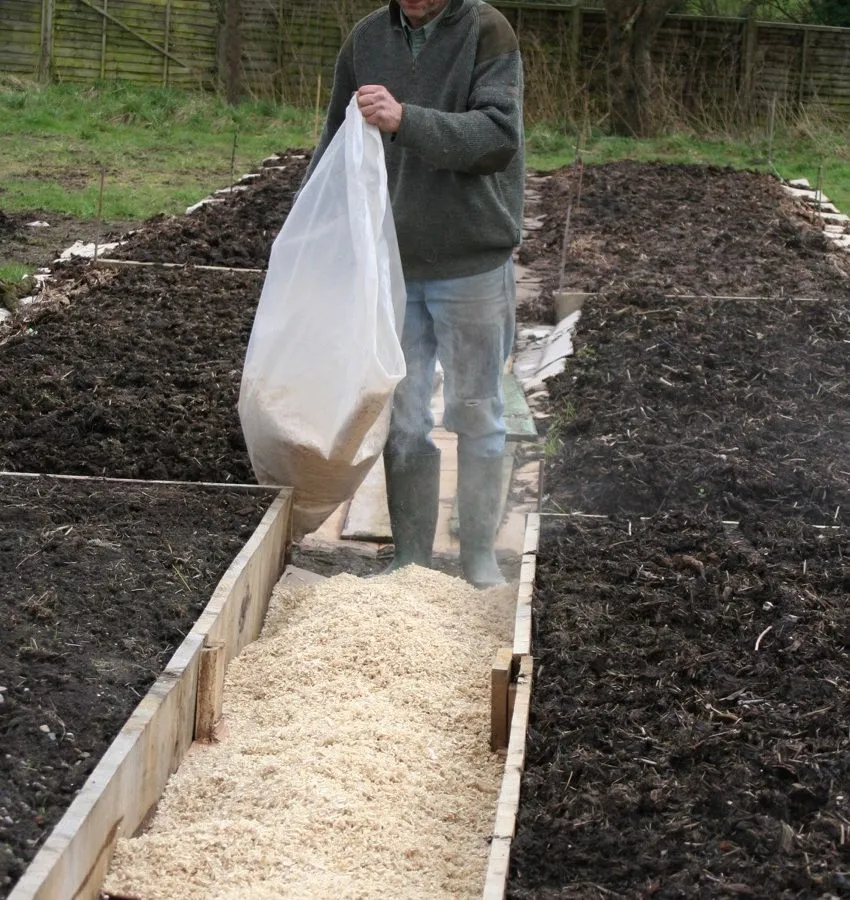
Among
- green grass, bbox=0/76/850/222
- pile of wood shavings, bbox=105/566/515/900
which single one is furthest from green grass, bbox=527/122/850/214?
pile of wood shavings, bbox=105/566/515/900

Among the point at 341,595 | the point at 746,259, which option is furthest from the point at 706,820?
the point at 746,259

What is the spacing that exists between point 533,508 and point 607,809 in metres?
2.54

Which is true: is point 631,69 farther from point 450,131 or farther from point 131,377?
point 450,131

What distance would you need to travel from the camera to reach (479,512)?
4633 mm

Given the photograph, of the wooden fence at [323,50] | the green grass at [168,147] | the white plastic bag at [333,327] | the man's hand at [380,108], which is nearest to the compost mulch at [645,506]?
the white plastic bag at [333,327]

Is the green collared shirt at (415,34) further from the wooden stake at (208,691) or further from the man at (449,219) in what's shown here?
the wooden stake at (208,691)

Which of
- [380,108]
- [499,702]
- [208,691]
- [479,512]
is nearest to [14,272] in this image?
[479,512]

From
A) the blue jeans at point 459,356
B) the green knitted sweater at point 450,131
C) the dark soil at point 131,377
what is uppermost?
the green knitted sweater at point 450,131

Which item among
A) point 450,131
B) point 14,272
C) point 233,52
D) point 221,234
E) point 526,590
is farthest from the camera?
point 233,52

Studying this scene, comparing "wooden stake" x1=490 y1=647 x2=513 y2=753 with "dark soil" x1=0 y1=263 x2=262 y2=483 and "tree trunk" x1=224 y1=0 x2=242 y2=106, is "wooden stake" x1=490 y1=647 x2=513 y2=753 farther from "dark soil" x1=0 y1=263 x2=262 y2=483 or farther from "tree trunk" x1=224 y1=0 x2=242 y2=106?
"tree trunk" x1=224 y1=0 x2=242 y2=106

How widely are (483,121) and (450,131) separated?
108mm

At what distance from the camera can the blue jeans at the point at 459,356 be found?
4.39 metres

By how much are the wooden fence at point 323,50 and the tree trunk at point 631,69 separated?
559 mm

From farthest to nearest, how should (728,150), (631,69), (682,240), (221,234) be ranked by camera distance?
(631,69), (728,150), (682,240), (221,234)
